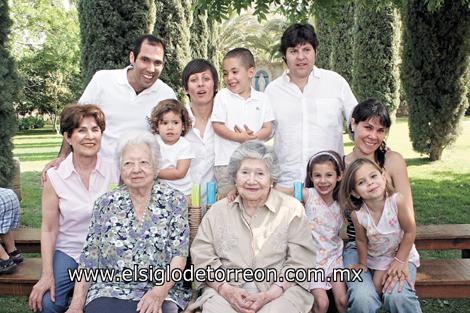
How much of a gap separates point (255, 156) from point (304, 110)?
3.12 ft

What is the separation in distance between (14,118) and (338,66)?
16.1m

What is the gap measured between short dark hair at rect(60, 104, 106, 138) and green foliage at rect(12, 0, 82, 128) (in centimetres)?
1625

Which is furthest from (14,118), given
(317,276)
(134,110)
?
(317,276)

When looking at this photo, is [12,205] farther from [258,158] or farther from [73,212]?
[258,158]

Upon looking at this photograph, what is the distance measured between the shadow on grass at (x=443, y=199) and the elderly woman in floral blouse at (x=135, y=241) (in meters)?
4.93


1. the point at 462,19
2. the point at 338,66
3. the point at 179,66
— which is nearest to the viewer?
the point at 462,19

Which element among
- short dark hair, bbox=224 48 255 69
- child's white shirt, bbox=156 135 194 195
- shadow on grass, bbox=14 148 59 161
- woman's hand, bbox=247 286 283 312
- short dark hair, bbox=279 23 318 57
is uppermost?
short dark hair, bbox=279 23 318 57

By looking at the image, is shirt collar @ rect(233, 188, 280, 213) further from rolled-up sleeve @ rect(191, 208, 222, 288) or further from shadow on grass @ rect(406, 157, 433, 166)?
shadow on grass @ rect(406, 157, 433, 166)

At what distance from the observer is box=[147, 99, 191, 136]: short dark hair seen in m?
3.74

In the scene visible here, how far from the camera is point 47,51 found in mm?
24141

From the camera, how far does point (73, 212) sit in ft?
11.0

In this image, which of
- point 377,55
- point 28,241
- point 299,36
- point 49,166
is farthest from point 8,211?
point 377,55

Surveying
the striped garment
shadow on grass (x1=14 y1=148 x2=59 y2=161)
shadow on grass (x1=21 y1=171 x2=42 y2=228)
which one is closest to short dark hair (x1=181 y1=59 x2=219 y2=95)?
the striped garment

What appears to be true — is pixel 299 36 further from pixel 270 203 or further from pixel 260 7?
pixel 260 7
